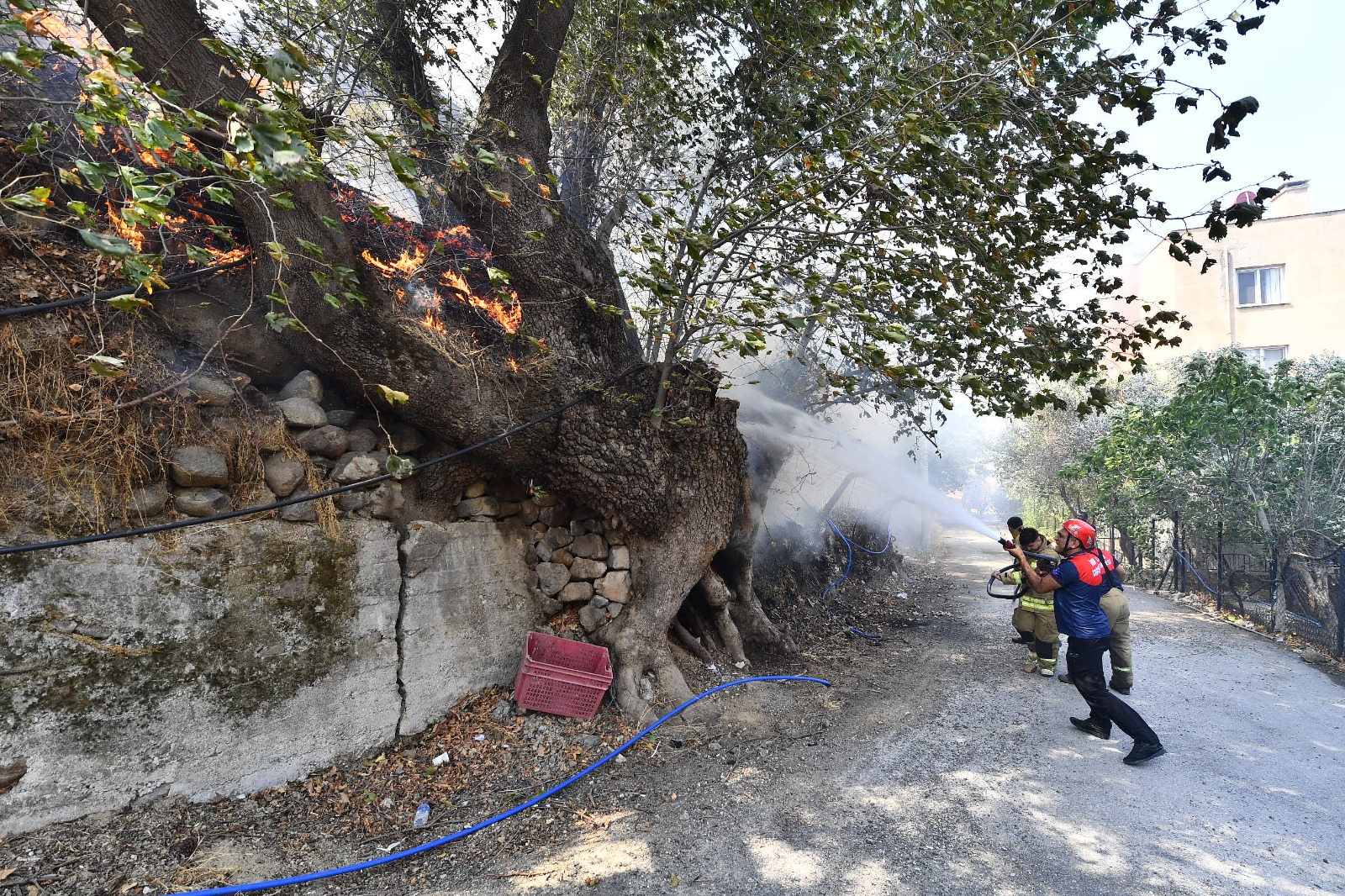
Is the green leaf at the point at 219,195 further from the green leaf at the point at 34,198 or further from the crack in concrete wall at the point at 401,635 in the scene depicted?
the crack in concrete wall at the point at 401,635

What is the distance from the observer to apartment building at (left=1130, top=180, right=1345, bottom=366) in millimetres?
16156

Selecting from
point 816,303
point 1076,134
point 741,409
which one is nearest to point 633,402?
point 816,303

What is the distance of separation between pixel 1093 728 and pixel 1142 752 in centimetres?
52

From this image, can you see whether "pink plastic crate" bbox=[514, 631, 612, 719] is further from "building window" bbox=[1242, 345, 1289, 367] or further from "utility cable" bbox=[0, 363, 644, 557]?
"building window" bbox=[1242, 345, 1289, 367]

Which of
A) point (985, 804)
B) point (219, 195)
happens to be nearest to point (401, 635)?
point (219, 195)

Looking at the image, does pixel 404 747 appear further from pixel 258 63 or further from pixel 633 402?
pixel 258 63

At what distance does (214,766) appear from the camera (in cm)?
340

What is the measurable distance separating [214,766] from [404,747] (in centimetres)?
112

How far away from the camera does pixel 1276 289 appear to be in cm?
1697

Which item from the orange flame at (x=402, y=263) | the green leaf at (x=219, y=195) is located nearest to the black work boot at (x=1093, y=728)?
the orange flame at (x=402, y=263)

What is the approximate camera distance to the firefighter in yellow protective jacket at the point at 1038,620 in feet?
19.8

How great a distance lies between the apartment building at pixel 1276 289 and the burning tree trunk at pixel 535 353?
17.4 metres

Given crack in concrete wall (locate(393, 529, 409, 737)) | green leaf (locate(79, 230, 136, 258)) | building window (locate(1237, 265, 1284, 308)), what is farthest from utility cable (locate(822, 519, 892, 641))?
building window (locate(1237, 265, 1284, 308))

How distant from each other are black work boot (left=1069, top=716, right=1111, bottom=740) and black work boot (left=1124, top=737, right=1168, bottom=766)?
1.24 feet
